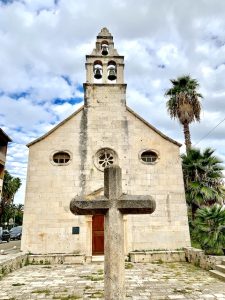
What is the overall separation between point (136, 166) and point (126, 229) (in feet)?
9.99

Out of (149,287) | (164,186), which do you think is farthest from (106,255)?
(164,186)

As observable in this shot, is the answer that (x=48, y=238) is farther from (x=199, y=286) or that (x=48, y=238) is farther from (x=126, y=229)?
(x=199, y=286)

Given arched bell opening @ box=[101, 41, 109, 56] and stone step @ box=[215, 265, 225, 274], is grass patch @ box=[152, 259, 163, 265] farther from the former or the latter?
arched bell opening @ box=[101, 41, 109, 56]

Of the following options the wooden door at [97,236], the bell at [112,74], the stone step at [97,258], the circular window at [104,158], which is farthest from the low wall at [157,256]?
the bell at [112,74]

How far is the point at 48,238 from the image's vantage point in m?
11.3

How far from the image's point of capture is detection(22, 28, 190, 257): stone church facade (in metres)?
11.4

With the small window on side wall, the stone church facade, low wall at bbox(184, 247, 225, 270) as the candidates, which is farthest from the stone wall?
low wall at bbox(184, 247, 225, 270)

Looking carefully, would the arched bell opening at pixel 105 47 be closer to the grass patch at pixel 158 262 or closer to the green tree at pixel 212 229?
the green tree at pixel 212 229

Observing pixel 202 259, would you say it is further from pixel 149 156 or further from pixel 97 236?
pixel 149 156

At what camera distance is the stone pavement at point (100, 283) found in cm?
592

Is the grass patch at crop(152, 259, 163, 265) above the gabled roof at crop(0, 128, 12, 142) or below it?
below

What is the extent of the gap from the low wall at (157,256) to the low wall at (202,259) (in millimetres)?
338

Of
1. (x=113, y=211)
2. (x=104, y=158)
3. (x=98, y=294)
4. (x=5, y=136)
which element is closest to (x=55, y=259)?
(x=104, y=158)

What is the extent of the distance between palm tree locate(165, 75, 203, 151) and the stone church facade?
6.29 meters
